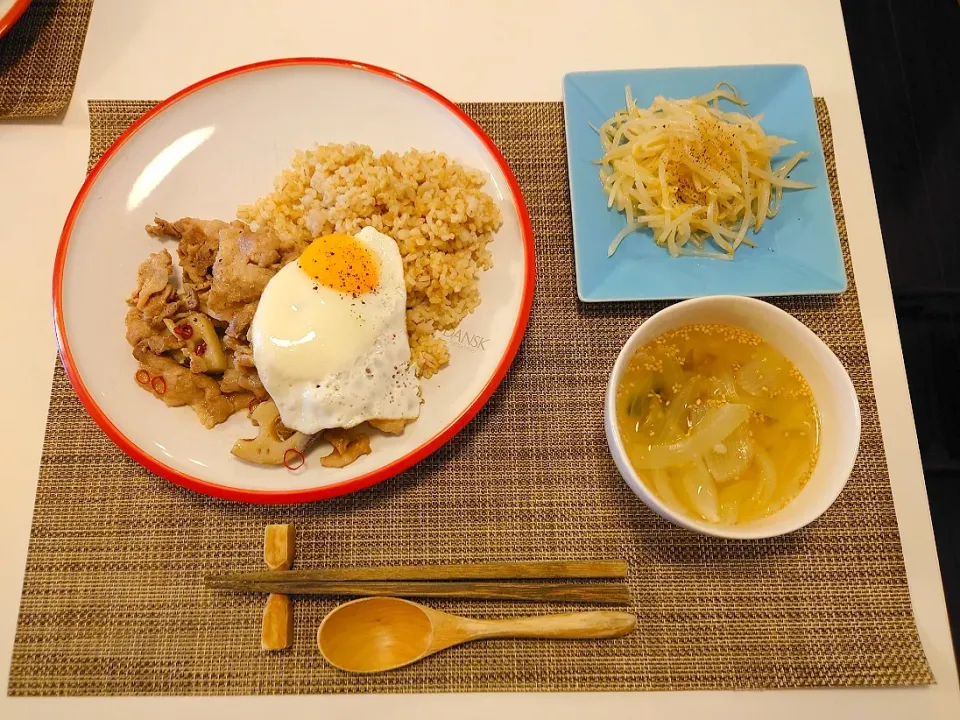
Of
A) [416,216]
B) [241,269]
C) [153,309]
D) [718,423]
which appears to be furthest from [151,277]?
[718,423]

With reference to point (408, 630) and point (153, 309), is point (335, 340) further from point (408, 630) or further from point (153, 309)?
point (408, 630)

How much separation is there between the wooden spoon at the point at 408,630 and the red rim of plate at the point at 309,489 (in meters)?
0.34

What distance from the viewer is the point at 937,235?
A: 243 cm

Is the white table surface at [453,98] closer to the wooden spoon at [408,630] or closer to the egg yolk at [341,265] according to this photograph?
the wooden spoon at [408,630]

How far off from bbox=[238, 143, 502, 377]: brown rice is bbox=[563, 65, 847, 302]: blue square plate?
0.36m

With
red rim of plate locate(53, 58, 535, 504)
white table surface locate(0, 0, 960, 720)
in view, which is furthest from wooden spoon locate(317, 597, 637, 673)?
red rim of plate locate(53, 58, 535, 504)

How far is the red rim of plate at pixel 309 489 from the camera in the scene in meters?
1.71

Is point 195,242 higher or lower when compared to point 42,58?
lower

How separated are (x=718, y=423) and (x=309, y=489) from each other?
1.12 m

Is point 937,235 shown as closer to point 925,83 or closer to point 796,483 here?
point 925,83

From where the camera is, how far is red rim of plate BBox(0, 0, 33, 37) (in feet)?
7.40

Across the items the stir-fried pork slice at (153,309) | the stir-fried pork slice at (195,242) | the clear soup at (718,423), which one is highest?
the stir-fried pork slice at (195,242)

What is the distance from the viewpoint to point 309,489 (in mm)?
1709

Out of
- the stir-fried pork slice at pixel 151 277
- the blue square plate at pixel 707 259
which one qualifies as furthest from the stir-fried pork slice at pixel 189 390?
the blue square plate at pixel 707 259
